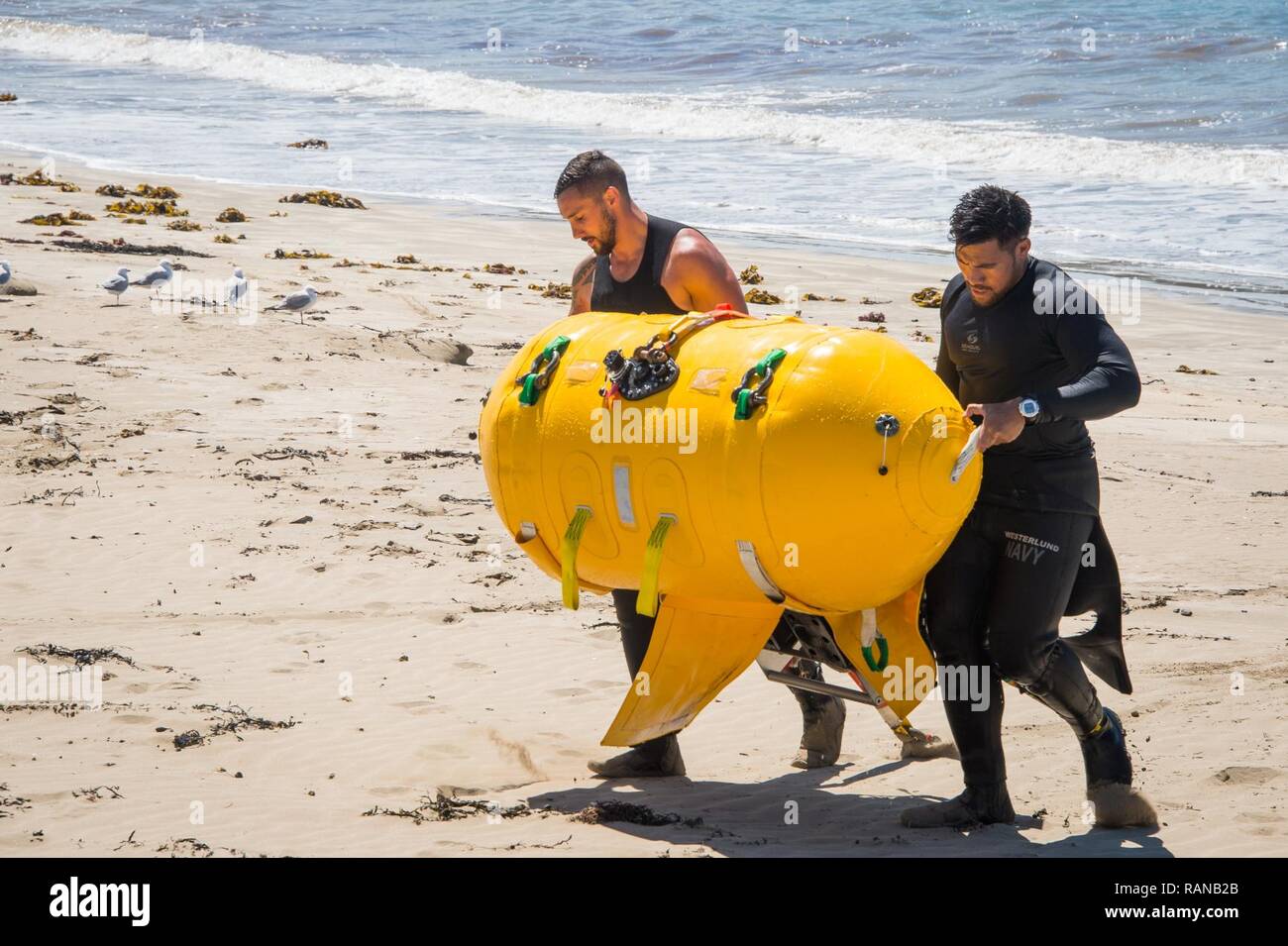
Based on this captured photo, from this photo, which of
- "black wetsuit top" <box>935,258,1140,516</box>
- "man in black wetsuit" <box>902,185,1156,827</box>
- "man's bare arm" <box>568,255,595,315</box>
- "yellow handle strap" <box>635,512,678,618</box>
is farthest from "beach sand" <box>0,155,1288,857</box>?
"man's bare arm" <box>568,255,595,315</box>

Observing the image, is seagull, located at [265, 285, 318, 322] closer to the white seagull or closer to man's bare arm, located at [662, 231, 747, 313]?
the white seagull

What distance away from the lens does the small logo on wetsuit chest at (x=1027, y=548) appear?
168 inches

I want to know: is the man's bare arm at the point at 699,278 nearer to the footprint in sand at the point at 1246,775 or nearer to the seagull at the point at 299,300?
the footprint in sand at the point at 1246,775

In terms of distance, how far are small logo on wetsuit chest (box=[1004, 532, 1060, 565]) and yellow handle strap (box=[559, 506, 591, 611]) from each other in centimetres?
129

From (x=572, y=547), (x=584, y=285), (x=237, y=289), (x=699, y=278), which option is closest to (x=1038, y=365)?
(x=699, y=278)

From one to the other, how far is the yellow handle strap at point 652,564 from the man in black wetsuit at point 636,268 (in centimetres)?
68

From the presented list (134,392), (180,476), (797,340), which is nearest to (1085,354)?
(797,340)

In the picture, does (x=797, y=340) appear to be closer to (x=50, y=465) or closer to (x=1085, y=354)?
(x=1085, y=354)

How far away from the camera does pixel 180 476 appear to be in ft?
26.3

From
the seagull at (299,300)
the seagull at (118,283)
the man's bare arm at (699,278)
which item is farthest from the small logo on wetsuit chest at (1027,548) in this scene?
the seagull at (118,283)

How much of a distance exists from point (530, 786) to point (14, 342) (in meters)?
6.65

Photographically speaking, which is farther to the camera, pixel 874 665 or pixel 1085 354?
pixel 874 665

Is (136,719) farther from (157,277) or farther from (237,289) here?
(157,277)

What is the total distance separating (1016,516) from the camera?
170 inches
